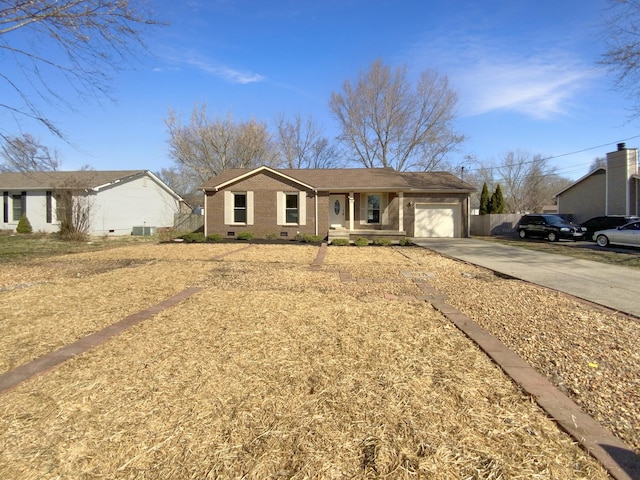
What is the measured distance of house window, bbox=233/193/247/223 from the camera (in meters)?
20.7

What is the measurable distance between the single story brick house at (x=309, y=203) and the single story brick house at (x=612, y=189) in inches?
354

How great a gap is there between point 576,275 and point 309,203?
43.0 feet

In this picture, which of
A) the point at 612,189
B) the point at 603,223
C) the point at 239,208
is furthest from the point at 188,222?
the point at 612,189

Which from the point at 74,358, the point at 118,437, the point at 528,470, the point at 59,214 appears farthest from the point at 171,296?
the point at 59,214

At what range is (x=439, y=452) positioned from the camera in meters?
2.32

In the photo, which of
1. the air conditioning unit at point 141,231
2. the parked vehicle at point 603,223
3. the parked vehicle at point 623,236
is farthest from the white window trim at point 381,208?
the air conditioning unit at point 141,231

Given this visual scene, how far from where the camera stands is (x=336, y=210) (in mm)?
21953

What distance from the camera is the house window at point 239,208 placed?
20.7 meters

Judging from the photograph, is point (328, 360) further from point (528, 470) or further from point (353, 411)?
point (528, 470)

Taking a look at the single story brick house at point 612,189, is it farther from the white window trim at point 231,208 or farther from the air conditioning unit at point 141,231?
the air conditioning unit at point 141,231

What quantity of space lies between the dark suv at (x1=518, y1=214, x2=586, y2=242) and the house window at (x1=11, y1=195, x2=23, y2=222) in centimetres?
3368

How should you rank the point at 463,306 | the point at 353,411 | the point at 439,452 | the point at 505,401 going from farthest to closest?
the point at 463,306 < the point at 505,401 < the point at 353,411 < the point at 439,452

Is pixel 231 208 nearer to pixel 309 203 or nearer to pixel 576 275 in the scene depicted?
pixel 309 203

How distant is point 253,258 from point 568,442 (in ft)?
34.9
